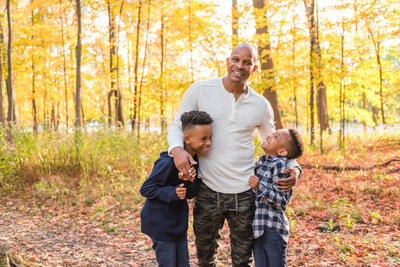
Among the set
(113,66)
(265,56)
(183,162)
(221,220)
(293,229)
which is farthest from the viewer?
(113,66)

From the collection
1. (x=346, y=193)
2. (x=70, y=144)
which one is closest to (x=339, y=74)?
(x=346, y=193)

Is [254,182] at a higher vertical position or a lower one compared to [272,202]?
higher

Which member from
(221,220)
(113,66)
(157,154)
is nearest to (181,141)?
(221,220)

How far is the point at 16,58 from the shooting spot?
37.0 ft

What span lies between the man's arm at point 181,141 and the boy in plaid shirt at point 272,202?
1.52 ft

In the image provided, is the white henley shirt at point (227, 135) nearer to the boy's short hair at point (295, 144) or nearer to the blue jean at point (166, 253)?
the boy's short hair at point (295, 144)

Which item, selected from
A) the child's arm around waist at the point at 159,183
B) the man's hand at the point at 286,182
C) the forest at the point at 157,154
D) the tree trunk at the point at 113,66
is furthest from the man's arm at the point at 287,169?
the tree trunk at the point at 113,66

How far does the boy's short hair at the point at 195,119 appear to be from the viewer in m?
2.03

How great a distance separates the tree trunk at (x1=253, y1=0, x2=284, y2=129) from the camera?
779cm

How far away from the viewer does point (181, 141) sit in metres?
2.07

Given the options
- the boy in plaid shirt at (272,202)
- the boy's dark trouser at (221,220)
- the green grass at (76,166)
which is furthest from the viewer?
the green grass at (76,166)

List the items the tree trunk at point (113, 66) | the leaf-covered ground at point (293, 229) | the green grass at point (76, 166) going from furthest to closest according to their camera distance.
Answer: the tree trunk at point (113, 66) < the green grass at point (76, 166) < the leaf-covered ground at point (293, 229)

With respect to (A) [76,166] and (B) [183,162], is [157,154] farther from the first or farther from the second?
(B) [183,162]

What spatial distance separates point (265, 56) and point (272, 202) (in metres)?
7.82
